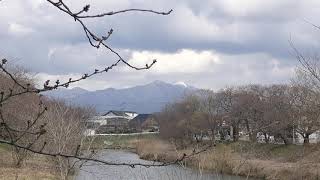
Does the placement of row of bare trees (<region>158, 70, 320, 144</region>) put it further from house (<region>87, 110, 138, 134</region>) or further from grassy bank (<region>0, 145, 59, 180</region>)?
grassy bank (<region>0, 145, 59, 180</region>)

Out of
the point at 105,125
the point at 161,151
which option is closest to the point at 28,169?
the point at 161,151

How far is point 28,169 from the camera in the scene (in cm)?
2911

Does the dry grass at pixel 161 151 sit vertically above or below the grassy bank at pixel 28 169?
above

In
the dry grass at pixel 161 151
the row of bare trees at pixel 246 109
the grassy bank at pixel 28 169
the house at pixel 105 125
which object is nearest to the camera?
the dry grass at pixel 161 151

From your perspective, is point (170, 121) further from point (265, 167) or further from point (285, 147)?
point (265, 167)

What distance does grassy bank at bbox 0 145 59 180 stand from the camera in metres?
24.3

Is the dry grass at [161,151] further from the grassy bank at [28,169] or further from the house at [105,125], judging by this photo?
the grassy bank at [28,169]

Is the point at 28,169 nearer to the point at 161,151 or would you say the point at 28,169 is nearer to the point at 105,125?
the point at 161,151

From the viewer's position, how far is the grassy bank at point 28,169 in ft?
79.8

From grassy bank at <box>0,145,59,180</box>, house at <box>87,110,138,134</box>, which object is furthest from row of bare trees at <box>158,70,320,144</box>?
grassy bank at <box>0,145,59,180</box>

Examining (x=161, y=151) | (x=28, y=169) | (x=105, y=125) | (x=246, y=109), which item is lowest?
(x=28, y=169)

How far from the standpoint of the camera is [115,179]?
63.7 feet

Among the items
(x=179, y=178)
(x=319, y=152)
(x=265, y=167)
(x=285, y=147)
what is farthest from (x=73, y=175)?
(x=285, y=147)

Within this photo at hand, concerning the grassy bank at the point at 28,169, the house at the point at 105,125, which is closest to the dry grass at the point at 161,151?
the house at the point at 105,125
